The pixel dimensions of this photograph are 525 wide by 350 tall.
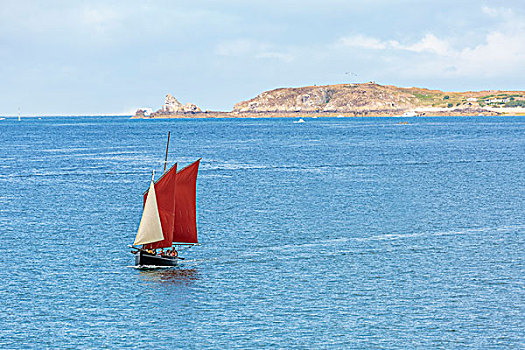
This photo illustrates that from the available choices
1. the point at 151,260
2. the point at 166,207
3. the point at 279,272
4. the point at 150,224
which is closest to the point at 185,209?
the point at 166,207

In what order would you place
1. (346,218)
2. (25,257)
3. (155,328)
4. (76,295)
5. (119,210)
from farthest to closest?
(119,210) < (346,218) < (25,257) < (76,295) < (155,328)

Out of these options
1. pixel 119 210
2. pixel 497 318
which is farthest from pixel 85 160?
pixel 497 318

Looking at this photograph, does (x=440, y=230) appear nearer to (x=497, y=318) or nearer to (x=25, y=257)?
(x=497, y=318)

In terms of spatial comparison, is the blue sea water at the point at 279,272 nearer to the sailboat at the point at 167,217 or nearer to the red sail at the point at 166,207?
the sailboat at the point at 167,217

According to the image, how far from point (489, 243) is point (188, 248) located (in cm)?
3112

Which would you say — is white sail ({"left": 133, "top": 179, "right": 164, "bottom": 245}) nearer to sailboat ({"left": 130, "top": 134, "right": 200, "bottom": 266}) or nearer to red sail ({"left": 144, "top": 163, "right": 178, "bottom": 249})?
sailboat ({"left": 130, "top": 134, "right": 200, "bottom": 266})

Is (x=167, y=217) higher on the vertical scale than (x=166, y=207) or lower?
lower

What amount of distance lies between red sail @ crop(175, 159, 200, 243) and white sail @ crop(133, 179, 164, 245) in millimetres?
2836

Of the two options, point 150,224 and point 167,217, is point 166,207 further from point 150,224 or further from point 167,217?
point 150,224

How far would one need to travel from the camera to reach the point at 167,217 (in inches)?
2729

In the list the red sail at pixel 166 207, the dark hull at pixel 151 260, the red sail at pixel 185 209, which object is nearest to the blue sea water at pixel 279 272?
the dark hull at pixel 151 260

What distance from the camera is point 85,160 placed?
18012 cm

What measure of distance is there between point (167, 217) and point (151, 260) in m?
4.94

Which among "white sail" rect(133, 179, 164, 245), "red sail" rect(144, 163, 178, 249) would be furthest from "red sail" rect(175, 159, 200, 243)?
"white sail" rect(133, 179, 164, 245)
